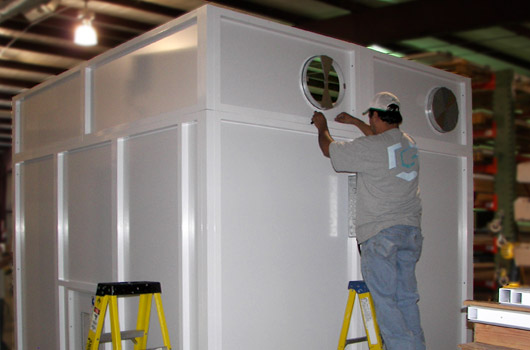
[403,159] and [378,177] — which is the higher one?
[403,159]

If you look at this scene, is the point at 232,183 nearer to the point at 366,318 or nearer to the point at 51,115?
the point at 366,318

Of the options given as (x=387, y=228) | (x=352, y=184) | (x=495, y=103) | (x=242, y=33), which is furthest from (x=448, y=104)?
(x=495, y=103)

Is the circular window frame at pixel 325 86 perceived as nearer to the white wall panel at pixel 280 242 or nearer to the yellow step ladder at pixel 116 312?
the white wall panel at pixel 280 242

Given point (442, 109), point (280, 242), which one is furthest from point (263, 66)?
point (442, 109)

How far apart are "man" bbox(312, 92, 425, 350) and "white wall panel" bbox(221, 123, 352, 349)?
0.27 m

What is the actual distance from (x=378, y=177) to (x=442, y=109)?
1.42 m

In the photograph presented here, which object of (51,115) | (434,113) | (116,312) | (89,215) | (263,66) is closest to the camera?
(116,312)

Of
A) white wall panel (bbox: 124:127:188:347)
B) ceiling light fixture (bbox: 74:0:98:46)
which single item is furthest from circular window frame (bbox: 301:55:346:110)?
ceiling light fixture (bbox: 74:0:98:46)

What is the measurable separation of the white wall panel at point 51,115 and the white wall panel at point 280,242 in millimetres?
1668

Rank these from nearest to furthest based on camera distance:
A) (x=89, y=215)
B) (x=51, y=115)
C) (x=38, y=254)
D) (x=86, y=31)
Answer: (x=89, y=215) → (x=51, y=115) → (x=38, y=254) → (x=86, y=31)

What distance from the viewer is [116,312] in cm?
314

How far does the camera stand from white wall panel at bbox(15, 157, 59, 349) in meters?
4.71

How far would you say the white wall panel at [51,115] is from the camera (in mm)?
4465

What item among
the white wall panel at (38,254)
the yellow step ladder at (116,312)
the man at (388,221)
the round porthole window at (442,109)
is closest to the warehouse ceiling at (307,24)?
the round porthole window at (442,109)
